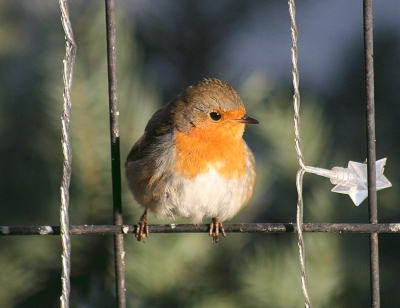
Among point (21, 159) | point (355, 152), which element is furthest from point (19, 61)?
point (355, 152)

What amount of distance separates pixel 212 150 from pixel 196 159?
0.08m

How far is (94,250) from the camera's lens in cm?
213

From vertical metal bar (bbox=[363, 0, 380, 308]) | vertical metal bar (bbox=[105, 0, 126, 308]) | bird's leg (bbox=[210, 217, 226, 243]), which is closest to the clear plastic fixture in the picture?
vertical metal bar (bbox=[363, 0, 380, 308])

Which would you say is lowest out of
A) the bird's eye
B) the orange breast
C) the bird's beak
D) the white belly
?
the white belly

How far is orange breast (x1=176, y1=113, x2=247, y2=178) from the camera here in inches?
96.7

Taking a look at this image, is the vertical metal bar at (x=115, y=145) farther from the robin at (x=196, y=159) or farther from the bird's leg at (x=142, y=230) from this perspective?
the robin at (x=196, y=159)

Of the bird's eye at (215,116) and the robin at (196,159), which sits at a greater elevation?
the bird's eye at (215,116)

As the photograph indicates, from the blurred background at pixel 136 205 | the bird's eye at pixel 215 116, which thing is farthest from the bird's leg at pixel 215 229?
the bird's eye at pixel 215 116

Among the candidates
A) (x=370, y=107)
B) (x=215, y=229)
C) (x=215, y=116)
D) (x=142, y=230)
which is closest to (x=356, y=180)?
(x=370, y=107)

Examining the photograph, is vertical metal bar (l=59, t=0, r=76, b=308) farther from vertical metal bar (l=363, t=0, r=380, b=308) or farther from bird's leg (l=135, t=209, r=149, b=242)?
vertical metal bar (l=363, t=0, r=380, b=308)

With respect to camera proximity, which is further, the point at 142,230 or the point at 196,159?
the point at 196,159

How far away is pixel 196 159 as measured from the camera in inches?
97.2

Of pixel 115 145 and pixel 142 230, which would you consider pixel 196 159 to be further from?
pixel 115 145

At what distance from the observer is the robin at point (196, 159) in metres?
2.42
